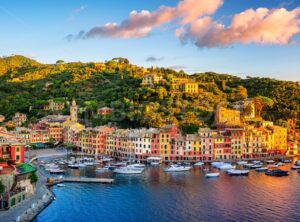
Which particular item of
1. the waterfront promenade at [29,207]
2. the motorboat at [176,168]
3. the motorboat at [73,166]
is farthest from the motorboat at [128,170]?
the waterfront promenade at [29,207]

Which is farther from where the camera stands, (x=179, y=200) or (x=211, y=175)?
(x=211, y=175)

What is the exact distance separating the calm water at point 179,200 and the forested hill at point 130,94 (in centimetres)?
2607

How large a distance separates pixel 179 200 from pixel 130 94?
170 ft

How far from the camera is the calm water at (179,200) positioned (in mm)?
31500

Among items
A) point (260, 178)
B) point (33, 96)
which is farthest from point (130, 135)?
point (33, 96)

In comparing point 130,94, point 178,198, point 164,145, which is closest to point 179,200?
point 178,198

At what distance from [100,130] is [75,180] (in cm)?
2408

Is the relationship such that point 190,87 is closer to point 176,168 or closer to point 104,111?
point 104,111

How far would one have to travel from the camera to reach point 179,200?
118 ft

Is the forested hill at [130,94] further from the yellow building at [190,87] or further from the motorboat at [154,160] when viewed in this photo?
the motorboat at [154,160]

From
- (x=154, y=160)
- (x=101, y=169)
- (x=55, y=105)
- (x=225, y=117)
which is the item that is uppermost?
(x=55, y=105)

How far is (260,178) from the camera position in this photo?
4662 cm

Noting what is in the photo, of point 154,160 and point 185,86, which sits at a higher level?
point 185,86

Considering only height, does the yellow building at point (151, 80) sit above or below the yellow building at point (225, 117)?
above
